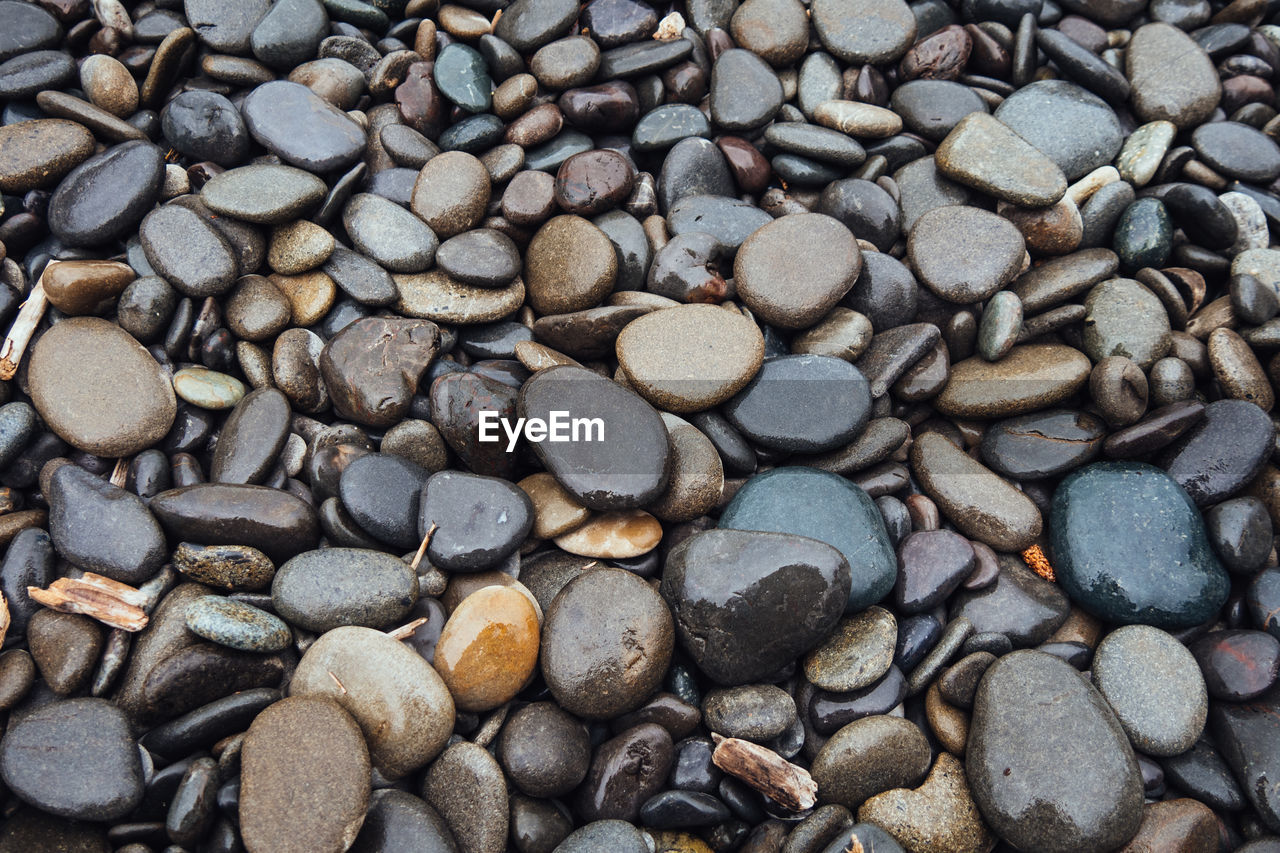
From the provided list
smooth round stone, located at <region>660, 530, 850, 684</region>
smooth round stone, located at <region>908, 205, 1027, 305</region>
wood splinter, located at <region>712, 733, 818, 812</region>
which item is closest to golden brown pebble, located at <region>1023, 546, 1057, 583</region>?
smooth round stone, located at <region>660, 530, 850, 684</region>

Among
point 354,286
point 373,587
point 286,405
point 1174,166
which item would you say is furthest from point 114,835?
point 1174,166

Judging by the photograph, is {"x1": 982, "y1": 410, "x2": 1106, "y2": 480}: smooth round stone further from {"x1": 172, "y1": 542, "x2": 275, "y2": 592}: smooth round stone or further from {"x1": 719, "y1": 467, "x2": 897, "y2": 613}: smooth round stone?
{"x1": 172, "y1": 542, "x2": 275, "y2": 592}: smooth round stone

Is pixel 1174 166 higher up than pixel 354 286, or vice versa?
pixel 1174 166

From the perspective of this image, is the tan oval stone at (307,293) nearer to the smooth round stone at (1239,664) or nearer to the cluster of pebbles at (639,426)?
the cluster of pebbles at (639,426)

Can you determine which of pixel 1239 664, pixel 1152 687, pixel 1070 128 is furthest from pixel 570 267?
pixel 1239 664

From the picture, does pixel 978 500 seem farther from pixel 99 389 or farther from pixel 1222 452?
pixel 99 389

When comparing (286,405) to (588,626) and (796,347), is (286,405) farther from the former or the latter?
(796,347)
